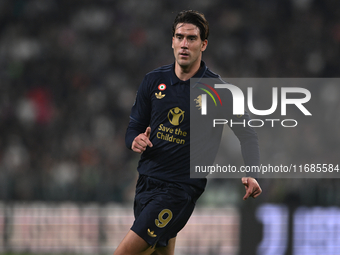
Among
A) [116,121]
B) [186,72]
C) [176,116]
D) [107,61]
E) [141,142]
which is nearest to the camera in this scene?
[141,142]

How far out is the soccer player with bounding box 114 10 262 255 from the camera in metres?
3.42

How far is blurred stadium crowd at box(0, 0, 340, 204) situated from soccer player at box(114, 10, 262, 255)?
17.1 ft

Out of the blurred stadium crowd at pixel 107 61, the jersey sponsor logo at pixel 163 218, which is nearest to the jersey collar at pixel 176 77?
the jersey sponsor logo at pixel 163 218

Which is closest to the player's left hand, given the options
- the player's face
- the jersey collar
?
the jersey collar

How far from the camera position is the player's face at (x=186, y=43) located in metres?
3.47

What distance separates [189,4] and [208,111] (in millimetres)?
9125

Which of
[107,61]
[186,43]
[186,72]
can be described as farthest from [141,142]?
[107,61]

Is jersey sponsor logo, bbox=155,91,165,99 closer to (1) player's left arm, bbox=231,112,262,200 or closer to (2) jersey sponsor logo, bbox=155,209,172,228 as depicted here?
(1) player's left arm, bbox=231,112,262,200

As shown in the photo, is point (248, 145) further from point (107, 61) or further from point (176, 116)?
point (107, 61)

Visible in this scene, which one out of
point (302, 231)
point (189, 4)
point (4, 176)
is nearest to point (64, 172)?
point (4, 176)

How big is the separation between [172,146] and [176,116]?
227mm

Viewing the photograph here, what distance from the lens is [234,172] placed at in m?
9.46

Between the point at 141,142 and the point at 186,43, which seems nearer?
the point at 141,142

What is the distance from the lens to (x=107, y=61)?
37.9 feet
